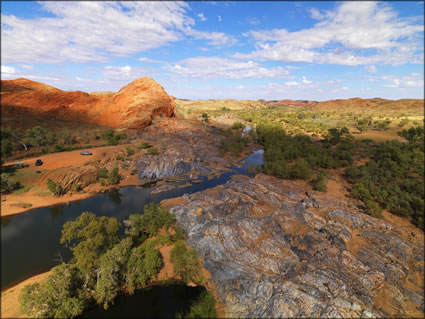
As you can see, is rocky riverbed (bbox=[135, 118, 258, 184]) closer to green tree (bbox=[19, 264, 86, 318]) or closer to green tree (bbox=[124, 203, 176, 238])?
green tree (bbox=[124, 203, 176, 238])

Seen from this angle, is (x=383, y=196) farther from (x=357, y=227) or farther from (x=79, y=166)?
(x=79, y=166)

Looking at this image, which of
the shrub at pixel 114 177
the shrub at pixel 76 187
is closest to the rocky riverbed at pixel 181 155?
the shrub at pixel 114 177

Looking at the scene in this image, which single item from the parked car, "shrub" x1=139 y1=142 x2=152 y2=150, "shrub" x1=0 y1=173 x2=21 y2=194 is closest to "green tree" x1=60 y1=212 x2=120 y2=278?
"shrub" x1=0 y1=173 x2=21 y2=194

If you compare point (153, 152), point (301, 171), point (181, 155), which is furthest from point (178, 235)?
point (153, 152)

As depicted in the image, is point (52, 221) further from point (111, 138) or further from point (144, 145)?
point (111, 138)

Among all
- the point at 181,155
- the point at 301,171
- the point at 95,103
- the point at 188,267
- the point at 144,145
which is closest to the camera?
the point at 188,267

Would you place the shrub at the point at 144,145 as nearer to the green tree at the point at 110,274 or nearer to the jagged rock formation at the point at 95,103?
the jagged rock formation at the point at 95,103
